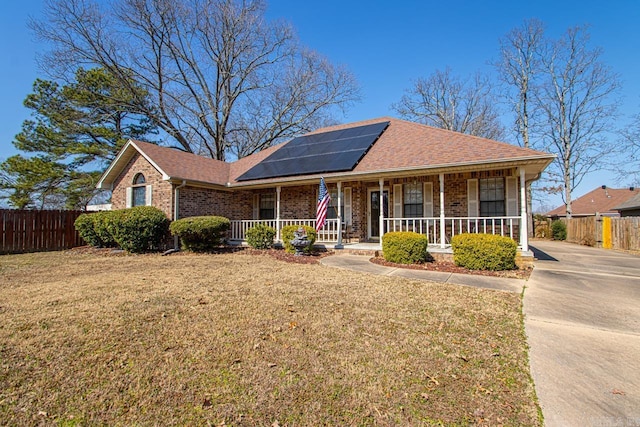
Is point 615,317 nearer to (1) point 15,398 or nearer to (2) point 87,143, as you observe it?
(1) point 15,398

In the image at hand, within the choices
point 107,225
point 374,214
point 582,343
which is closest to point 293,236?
point 374,214

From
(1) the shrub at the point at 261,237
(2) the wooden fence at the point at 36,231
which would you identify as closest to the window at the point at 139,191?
(2) the wooden fence at the point at 36,231

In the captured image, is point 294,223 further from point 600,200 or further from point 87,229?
point 600,200

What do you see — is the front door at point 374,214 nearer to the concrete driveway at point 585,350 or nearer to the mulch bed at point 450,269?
the mulch bed at point 450,269

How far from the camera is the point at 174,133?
80.1ft

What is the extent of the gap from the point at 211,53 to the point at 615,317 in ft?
87.9

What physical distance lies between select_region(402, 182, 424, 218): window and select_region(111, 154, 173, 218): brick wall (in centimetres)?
941

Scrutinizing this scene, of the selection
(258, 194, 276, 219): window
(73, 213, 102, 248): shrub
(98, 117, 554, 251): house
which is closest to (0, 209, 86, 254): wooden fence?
(73, 213, 102, 248): shrub

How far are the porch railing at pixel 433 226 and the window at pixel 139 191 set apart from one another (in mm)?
3976

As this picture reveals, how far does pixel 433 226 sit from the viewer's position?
34.7ft

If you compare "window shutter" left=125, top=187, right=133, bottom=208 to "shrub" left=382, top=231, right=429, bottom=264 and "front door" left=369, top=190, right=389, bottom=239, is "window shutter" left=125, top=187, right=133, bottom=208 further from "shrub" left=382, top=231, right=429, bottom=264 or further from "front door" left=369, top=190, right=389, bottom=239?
"shrub" left=382, top=231, right=429, bottom=264

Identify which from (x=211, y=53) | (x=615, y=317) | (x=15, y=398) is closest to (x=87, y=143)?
(x=211, y=53)

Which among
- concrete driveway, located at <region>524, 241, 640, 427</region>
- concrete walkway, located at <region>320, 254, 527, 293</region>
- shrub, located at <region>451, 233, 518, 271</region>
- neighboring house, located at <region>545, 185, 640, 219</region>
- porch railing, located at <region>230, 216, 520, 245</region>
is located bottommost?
concrete driveway, located at <region>524, 241, 640, 427</region>

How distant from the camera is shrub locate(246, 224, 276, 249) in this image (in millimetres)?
11812
